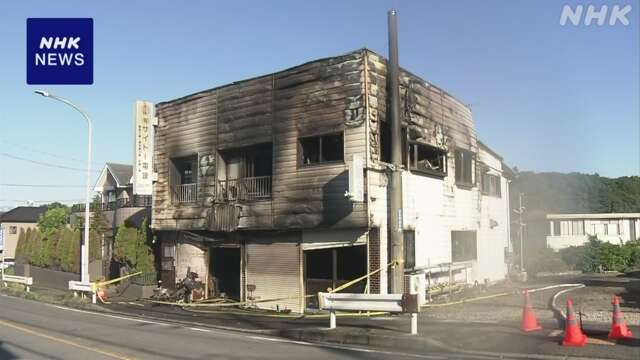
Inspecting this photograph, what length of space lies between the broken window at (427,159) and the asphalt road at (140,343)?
353 inches

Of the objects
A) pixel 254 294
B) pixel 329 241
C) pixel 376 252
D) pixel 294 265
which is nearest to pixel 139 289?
pixel 254 294

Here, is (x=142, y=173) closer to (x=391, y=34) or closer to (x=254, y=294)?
(x=254, y=294)

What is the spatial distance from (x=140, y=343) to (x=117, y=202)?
25788 mm

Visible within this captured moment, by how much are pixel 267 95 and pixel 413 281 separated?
8335mm

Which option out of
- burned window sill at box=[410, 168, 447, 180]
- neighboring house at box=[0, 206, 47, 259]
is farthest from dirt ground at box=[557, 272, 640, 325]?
neighboring house at box=[0, 206, 47, 259]

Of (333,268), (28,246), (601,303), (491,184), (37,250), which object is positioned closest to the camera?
(601,303)

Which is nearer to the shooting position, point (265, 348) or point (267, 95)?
point (265, 348)

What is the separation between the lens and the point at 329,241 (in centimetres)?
1795

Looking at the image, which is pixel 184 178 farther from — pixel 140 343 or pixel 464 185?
pixel 140 343

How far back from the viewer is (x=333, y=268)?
17922 millimetres

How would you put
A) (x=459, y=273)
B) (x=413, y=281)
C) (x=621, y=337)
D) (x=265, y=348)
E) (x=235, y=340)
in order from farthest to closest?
(x=459, y=273) < (x=413, y=281) < (x=235, y=340) < (x=265, y=348) < (x=621, y=337)

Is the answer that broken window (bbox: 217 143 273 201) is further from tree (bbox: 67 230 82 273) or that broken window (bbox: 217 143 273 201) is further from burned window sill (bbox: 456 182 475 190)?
tree (bbox: 67 230 82 273)

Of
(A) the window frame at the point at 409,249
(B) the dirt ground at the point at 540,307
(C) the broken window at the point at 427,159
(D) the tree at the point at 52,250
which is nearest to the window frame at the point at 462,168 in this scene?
(C) the broken window at the point at 427,159

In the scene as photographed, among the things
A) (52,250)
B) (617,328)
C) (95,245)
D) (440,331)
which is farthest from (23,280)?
(617,328)
